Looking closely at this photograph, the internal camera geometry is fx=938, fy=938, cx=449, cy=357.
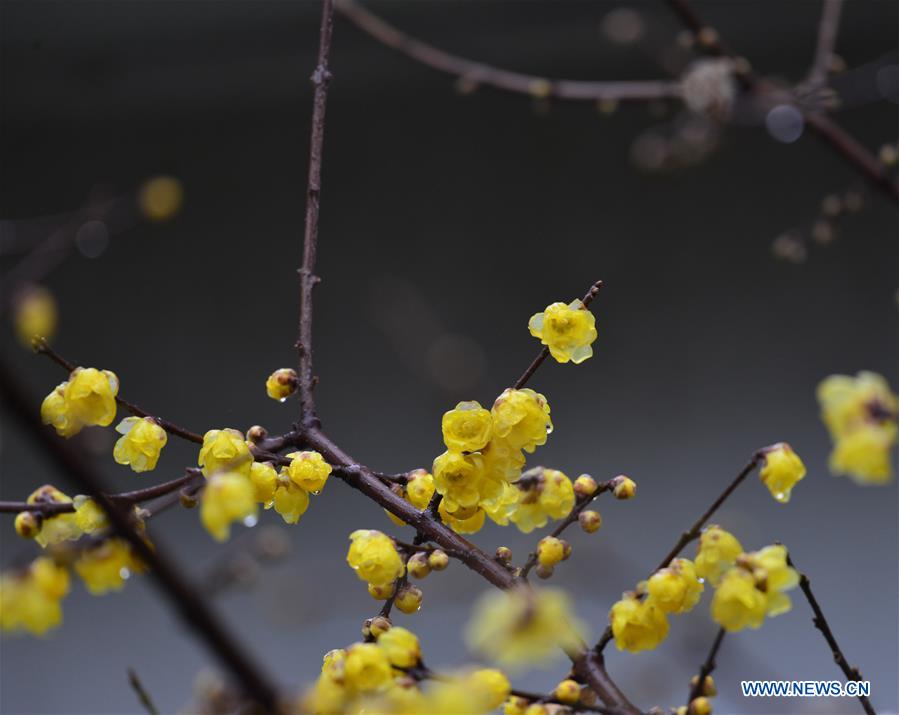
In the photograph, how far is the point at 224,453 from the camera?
0.42 m

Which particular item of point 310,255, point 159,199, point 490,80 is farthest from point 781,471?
point 159,199

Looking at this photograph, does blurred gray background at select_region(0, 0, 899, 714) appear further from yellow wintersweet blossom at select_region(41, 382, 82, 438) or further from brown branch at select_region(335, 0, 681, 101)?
yellow wintersweet blossom at select_region(41, 382, 82, 438)

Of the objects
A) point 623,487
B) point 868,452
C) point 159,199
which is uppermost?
point 159,199

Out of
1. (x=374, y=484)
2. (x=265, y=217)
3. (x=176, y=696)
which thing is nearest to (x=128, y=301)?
(x=265, y=217)

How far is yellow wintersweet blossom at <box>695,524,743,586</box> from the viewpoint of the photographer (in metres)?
0.43

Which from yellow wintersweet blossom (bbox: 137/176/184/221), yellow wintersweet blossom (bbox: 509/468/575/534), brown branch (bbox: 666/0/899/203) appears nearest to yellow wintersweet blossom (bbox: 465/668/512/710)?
yellow wintersweet blossom (bbox: 509/468/575/534)

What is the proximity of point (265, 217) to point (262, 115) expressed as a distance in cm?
19

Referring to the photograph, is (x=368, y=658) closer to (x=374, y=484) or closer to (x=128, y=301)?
(x=374, y=484)

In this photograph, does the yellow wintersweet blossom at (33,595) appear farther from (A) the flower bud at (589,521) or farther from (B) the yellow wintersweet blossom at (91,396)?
(A) the flower bud at (589,521)

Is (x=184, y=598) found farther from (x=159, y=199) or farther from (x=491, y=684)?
(x=159, y=199)

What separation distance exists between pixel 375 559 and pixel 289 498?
0.06m

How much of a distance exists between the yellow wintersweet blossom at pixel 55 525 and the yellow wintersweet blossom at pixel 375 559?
0.13 meters

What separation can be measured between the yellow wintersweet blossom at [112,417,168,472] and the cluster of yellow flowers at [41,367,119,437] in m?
0.01

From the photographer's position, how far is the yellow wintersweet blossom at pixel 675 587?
414 millimetres
